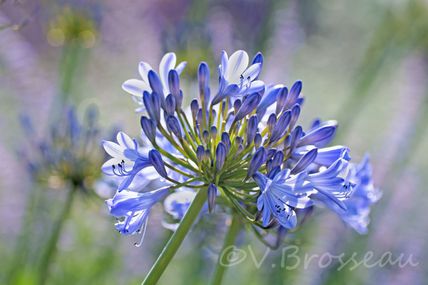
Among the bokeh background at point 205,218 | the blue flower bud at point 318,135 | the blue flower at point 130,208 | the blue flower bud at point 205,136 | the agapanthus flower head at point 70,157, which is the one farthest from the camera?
the bokeh background at point 205,218

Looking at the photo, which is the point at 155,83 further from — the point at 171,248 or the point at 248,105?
the point at 171,248

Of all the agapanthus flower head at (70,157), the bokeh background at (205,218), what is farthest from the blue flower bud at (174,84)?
the agapanthus flower head at (70,157)

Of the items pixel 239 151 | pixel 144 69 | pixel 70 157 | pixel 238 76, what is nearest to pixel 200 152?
pixel 239 151

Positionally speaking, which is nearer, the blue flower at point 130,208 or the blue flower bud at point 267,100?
the blue flower at point 130,208

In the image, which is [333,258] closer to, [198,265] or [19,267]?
[198,265]

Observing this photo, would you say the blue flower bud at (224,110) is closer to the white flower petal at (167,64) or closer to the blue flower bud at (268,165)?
the white flower petal at (167,64)

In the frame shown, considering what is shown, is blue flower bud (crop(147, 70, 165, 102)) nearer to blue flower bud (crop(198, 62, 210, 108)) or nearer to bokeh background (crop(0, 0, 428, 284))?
blue flower bud (crop(198, 62, 210, 108))

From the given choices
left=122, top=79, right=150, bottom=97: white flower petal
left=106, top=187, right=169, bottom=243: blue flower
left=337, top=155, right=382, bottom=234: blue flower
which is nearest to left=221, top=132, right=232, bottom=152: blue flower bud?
left=106, top=187, right=169, bottom=243: blue flower

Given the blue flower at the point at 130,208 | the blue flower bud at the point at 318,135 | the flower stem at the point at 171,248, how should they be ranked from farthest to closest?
the blue flower bud at the point at 318,135
the blue flower at the point at 130,208
the flower stem at the point at 171,248
